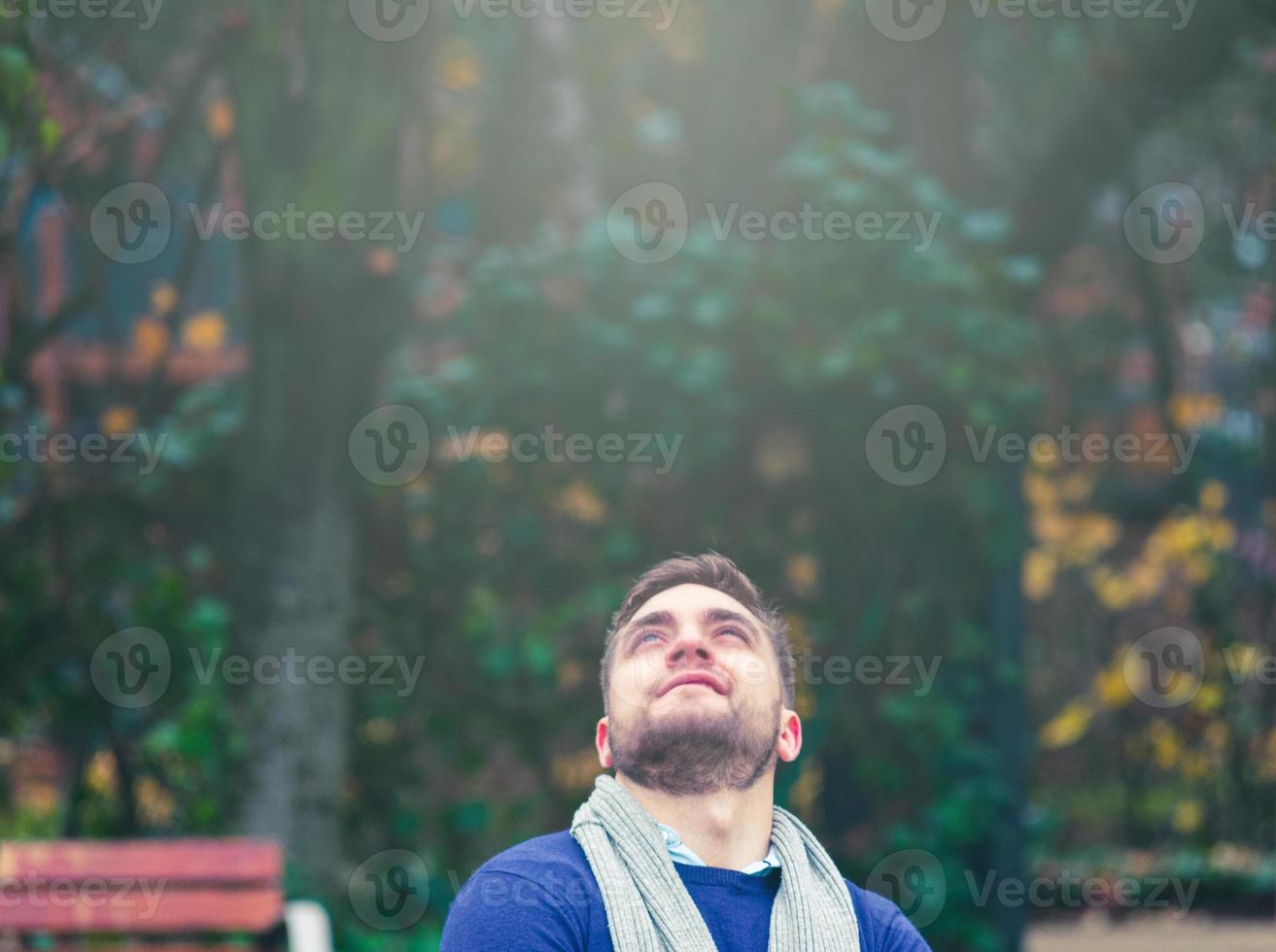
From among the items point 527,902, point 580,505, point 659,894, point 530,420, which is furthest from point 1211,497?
point 527,902

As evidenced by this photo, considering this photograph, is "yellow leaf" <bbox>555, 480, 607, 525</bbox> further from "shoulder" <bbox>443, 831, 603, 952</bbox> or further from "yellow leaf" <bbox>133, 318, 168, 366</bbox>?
"shoulder" <bbox>443, 831, 603, 952</bbox>

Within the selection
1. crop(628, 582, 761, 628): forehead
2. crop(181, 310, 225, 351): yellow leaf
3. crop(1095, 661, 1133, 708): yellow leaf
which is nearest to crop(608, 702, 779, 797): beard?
crop(628, 582, 761, 628): forehead

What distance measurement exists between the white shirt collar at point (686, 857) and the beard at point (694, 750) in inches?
2.6

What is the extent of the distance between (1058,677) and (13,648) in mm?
7526

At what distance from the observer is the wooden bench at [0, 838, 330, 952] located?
15.5ft

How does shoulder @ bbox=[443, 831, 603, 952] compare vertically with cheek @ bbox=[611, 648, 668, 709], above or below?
below

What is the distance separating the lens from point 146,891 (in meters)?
4.80

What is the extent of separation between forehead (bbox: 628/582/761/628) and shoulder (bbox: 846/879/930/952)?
0.50 metres

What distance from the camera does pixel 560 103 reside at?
7020mm

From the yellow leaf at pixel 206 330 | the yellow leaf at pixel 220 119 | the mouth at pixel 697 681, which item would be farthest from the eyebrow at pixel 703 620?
the yellow leaf at pixel 206 330

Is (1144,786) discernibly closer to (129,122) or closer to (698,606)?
(129,122)

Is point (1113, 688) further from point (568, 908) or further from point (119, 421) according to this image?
point (568, 908)

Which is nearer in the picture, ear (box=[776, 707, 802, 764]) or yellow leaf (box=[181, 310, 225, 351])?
ear (box=[776, 707, 802, 764])

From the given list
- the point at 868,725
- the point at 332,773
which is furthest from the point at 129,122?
the point at 868,725
